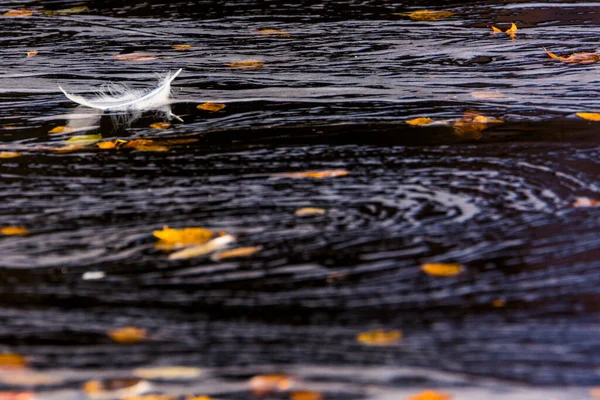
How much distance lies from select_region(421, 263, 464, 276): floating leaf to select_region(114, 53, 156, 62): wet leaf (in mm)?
3374

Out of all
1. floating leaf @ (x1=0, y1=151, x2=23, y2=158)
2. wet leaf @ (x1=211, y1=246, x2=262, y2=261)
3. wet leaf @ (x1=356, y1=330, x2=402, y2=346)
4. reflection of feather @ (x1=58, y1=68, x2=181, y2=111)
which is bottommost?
wet leaf @ (x1=356, y1=330, x2=402, y2=346)

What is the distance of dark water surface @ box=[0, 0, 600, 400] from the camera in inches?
86.5

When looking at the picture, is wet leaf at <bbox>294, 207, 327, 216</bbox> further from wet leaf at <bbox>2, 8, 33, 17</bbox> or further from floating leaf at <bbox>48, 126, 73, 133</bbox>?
wet leaf at <bbox>2, 8, 33, 17</bbox>

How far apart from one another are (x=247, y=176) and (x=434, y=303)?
1.21 metres

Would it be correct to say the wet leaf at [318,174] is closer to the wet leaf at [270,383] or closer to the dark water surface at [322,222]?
the dark water surface at [322,222]

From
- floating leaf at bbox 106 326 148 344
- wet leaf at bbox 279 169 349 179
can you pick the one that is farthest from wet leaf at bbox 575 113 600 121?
floating leaf at bbox 106 326 148 344

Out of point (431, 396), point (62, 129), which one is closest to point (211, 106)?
point (62, 129)

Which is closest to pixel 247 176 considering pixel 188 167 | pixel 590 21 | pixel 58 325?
pixel 188 167

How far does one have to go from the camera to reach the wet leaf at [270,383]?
206 centimetres

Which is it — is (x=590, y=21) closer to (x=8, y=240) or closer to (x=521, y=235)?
(x=521, y=235)

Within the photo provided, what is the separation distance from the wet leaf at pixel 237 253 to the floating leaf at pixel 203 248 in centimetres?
4

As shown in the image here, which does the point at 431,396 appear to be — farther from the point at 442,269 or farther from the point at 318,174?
the point at 318,174

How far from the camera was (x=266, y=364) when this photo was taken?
2170 millimetres

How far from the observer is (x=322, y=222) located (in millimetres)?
2967
